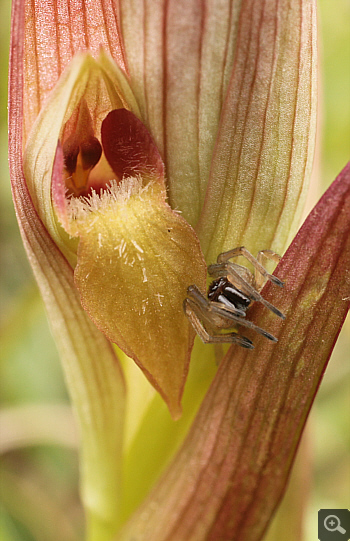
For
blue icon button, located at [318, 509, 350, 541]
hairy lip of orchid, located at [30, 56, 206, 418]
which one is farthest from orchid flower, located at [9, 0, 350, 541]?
blue icon button, located at [318, 509, 350, 541]

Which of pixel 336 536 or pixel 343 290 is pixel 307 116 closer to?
pixel 343 290

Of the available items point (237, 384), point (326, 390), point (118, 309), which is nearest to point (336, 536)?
point (237, 384)

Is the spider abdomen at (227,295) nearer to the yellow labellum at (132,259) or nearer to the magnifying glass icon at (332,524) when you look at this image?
the yellow labellum at (132,259)

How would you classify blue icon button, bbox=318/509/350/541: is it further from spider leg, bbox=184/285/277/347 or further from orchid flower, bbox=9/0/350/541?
spider leg, bbox=184/285/277/347

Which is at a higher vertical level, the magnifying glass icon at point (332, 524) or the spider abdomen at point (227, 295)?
the spider abdomen at point (227, 295)

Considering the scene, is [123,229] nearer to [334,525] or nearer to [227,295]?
[227,295]

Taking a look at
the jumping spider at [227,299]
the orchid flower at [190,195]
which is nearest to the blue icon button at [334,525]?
the orchid flower at [190,195]
